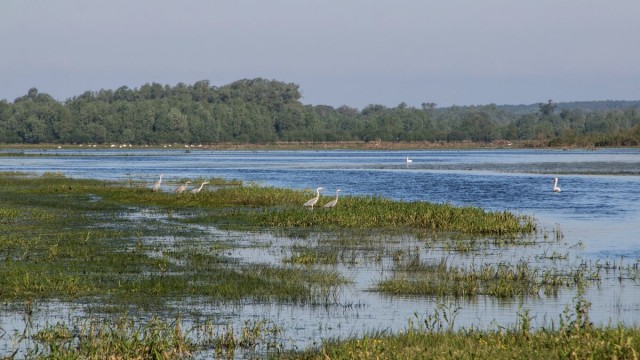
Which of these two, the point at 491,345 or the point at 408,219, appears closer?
the point at 491,345

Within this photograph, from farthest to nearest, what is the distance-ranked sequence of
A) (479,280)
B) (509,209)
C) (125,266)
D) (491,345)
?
(509,209) < (125,266) < (479,280) < (491,345)

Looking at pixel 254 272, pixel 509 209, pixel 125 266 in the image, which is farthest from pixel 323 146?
pixel 254 272

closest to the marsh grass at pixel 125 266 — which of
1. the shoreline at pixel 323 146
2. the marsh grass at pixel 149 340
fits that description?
the marsh grass at pixel 149 340

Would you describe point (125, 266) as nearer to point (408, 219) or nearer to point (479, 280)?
point (479, 280)

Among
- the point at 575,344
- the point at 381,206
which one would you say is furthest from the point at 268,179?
the point at 575,344

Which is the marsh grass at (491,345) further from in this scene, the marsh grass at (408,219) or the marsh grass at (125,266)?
the marsh grass at (408,219)

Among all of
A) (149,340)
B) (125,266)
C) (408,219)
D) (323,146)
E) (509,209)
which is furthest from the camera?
(323,146)

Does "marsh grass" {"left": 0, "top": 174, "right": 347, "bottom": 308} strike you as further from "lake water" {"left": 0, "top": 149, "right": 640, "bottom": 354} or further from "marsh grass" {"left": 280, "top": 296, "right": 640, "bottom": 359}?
"marsh grass" {"left": 280, "top": 296, "right": 640, "bottom": 359}

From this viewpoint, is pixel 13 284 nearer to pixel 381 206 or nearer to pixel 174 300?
pixel 174 300

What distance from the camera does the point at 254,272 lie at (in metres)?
20.8

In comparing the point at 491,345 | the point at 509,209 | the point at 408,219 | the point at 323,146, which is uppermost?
the point at 491,345

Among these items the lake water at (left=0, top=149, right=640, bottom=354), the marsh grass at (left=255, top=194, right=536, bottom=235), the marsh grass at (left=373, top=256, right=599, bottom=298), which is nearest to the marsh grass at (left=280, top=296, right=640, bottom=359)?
the lake water at (left=0, top=149, right=640, bottom=354)

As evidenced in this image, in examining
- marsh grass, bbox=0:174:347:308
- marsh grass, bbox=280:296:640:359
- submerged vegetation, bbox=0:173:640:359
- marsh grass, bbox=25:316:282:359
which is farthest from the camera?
marsh grass, bbox=0:174:347:308

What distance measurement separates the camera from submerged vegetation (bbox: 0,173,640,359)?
520 inches
